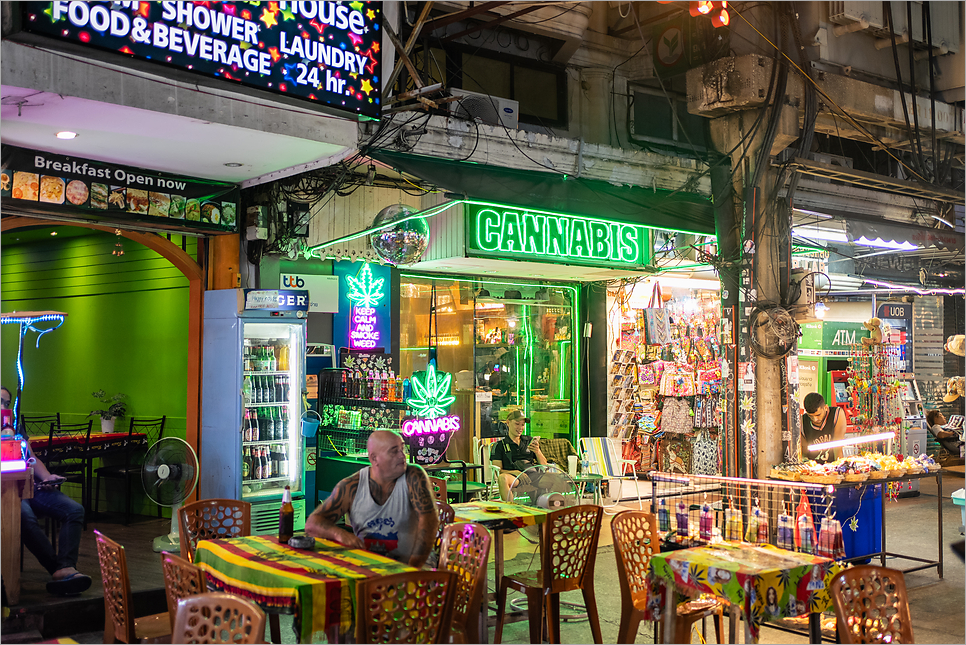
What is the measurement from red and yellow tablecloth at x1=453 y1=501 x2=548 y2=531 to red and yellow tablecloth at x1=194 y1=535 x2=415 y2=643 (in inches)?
46.9

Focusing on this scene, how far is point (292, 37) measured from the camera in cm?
613

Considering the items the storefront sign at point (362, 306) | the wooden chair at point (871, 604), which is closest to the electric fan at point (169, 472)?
the storefront sign at point (362, 306)

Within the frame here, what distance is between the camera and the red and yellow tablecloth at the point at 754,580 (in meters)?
4.31

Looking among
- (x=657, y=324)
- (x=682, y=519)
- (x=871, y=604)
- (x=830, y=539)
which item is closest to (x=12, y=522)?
(x=682, y=519)

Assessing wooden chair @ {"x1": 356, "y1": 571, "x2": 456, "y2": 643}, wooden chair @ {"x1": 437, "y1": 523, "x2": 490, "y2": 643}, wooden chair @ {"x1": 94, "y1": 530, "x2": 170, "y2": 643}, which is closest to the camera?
wooden chair @ {"x1": 356, "y1": 571, "x2": 456, "y2": 643}

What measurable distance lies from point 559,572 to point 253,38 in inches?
163

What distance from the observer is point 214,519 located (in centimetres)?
575

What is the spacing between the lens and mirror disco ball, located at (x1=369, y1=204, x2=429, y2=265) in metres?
7.84

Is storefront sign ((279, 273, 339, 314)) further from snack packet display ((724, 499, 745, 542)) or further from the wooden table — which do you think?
snack packet display ((724, 499, 745, 542))

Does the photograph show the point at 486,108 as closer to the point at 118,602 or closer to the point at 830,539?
the point at 830,539

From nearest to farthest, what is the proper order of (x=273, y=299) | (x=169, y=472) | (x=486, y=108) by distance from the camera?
(x=169, y=472) < (x=273, y=299) < (x=486, y=108)

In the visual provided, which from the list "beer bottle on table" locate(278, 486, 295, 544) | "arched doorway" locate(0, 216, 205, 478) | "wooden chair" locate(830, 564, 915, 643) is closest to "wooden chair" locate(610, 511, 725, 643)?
"wooden chair" locate(830, 564, 915, 643)

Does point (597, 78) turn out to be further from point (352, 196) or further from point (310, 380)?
point (310, 380)

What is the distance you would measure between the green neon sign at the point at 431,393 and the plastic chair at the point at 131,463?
9.44ft
